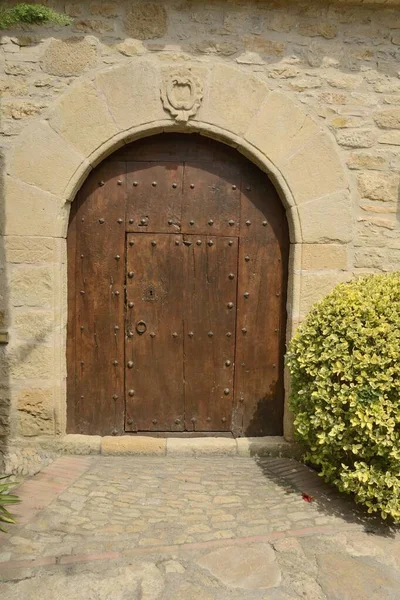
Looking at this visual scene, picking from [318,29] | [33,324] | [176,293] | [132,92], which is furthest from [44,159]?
[318,29]

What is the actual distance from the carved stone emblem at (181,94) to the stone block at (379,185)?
1.32m

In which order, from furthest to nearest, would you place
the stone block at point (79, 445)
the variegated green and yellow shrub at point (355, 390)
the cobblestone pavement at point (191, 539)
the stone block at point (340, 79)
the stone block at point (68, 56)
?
1. the stone block at point (79, 445)
2. the stone block at point (340, 79)
3. the stone block at point (68, 56)
4. the variegated green and yellow shrub at point (355, 390)
5. the cobblestone pavement at point (191, 539)

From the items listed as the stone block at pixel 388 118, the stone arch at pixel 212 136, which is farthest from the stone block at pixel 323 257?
the stone block at pixel 388 118

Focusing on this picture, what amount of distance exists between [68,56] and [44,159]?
2.44 feet

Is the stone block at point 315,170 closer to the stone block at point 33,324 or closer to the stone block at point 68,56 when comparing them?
the stone block at point 68,56

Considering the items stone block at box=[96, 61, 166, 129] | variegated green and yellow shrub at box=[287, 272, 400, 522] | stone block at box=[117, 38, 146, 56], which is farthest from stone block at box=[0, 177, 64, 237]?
variegated green and yellow shrub at box=[287, 272, 400, 522]

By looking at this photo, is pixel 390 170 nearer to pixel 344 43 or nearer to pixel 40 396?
pixel 344 43

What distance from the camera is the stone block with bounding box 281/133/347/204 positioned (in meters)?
3.25

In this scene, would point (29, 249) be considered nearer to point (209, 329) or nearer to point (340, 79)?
point (209, 329)

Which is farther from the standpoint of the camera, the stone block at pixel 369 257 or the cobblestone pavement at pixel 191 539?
the stone block at pixel 369 257

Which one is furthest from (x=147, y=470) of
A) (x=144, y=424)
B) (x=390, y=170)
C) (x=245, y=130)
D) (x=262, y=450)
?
(x=390, y=170)

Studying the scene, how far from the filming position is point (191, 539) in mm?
2389

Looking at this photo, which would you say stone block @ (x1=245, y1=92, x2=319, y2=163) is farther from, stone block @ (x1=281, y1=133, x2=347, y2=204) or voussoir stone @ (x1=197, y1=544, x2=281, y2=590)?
voussoir stone @ (x1=197, y1=544, x2=281, y2=590)

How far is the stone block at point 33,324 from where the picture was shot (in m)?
3.27
